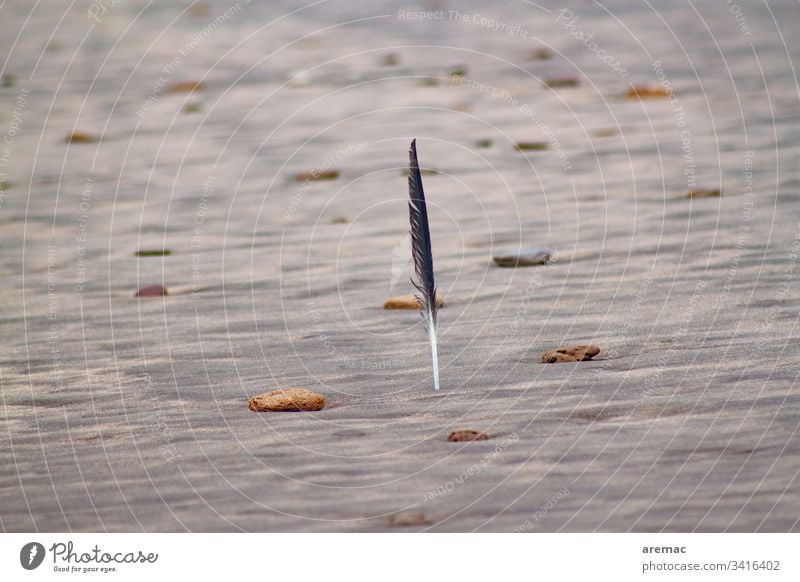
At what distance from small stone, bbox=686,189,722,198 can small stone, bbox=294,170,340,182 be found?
208 centimetres

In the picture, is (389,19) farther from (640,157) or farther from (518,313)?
(518,313)

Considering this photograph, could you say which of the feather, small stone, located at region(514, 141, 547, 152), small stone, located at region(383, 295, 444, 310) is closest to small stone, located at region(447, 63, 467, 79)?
small stone, located at region(514, 141, 547, 152)

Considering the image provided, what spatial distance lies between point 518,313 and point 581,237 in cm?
119

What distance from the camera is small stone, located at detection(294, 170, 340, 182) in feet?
23.7

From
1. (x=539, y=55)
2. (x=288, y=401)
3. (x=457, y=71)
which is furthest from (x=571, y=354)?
(x=539, y=55)

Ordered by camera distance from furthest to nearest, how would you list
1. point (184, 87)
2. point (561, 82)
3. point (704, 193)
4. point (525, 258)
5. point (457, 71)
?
point (184, 87), point (457, 71), point (561, 82), point (704, 193), point (525, 258)

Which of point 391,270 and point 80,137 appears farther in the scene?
point 80,137

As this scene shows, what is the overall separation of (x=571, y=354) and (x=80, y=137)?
187 inches

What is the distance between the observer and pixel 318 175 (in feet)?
23.8

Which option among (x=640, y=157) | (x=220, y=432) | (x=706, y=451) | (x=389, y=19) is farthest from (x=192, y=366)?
(x=389, y=19)

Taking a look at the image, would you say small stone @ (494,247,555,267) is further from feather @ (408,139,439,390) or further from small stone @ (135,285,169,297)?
small stone @ (135,285,169,297)

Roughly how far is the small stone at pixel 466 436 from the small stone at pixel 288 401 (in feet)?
1.73
